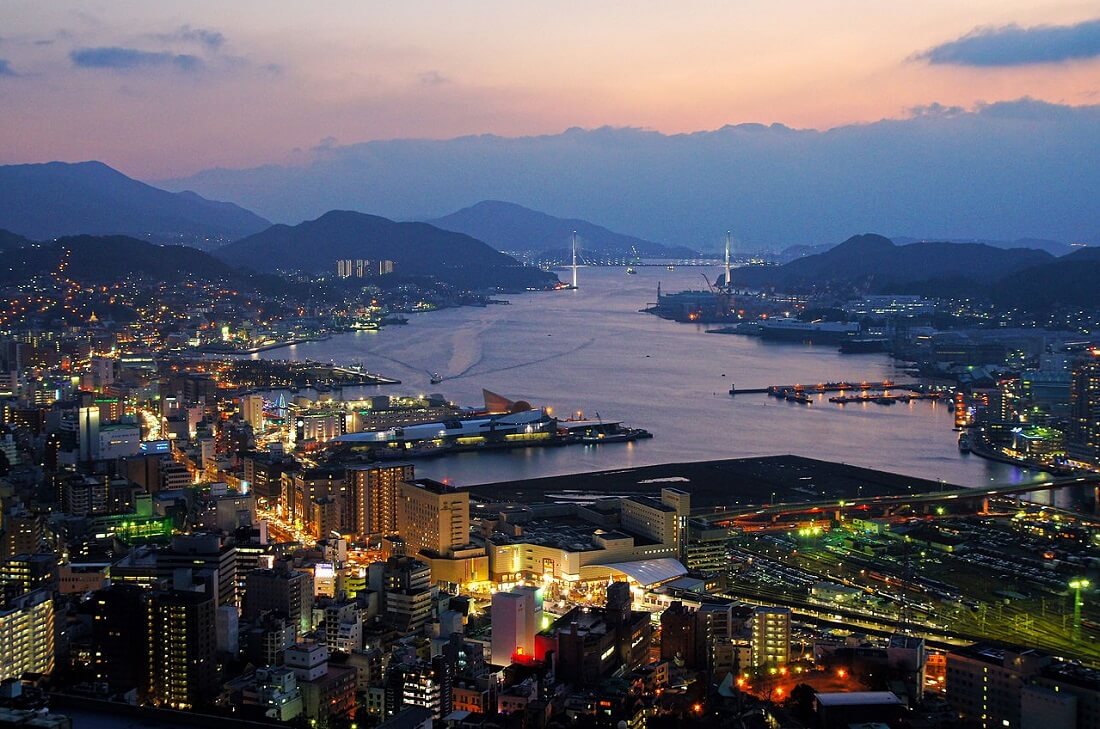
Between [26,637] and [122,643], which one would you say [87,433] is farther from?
[122,643]

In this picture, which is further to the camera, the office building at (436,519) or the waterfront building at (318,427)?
the waterfront building at (318,427)

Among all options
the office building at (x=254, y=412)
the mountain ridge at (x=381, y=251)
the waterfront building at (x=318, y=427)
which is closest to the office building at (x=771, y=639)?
the waterfront building at (x=318, y=427)

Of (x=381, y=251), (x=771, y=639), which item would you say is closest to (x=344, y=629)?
→ (x=771, y=639)

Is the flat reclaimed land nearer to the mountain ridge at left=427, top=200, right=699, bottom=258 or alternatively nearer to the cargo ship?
the cargo ship

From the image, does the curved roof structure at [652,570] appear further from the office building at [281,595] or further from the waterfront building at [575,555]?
the office building at [281,595]

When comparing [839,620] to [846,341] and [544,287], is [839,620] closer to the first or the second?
[846,341]

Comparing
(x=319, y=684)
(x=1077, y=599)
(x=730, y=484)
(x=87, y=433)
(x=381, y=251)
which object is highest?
(x=381, y=251)
